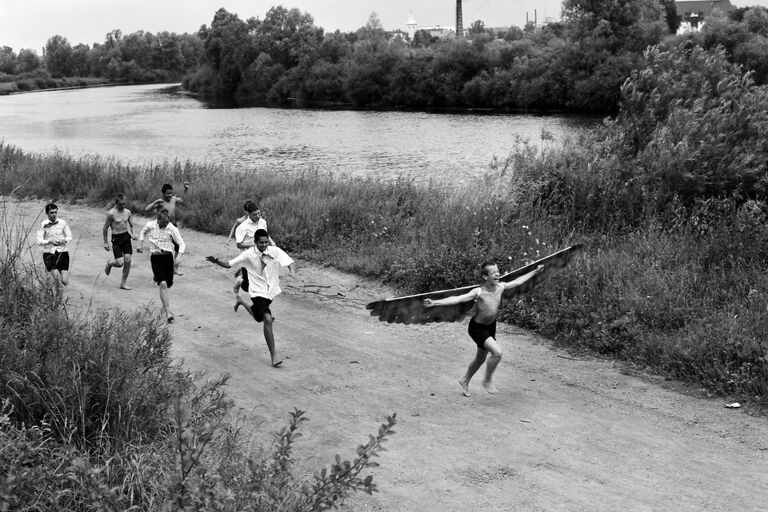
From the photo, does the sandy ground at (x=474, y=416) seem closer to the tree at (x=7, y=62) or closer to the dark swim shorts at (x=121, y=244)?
the dark swim shorts at (x=121, y=244)

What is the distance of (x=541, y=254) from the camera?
45.6 feet

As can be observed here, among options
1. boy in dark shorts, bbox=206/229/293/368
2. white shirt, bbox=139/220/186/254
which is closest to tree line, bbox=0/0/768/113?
white shirt, bbox=139/220/186/254

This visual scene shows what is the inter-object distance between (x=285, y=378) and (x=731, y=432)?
5373 mm

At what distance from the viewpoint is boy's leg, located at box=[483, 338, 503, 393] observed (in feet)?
30.3

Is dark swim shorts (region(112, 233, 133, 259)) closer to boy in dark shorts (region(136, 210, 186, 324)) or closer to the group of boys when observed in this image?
the group of boys

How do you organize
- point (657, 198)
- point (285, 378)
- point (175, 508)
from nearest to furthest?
point (175, 508) → point (285, 378) → point (657, 198)

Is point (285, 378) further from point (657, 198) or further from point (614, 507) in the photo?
point (657, 198)

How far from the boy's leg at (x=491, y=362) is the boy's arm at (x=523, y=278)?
738mm

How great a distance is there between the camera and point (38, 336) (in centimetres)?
716

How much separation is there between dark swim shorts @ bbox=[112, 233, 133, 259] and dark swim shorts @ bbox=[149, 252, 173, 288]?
2.26m

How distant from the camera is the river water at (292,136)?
41.9 meters

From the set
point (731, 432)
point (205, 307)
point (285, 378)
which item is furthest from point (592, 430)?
point (205, 307)

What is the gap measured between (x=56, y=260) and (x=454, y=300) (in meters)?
7.50

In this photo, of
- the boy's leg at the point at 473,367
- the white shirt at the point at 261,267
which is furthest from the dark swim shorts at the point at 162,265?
the boy's leg at the point at 473,367
